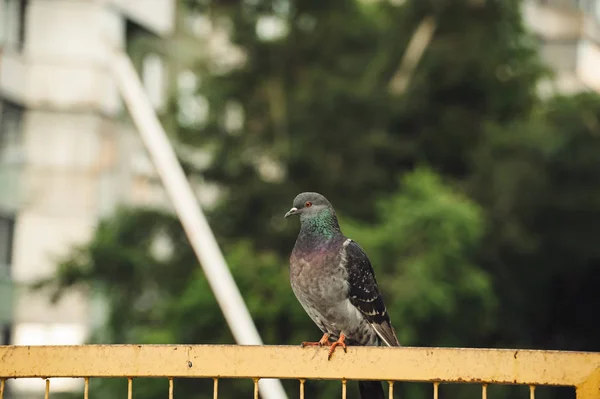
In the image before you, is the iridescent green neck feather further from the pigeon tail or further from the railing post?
the railing post

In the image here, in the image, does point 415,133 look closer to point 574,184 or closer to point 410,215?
point 574,184

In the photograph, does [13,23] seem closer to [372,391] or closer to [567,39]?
[372,391]

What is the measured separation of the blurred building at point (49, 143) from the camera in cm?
2398

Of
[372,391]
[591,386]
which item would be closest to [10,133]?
[372,391]

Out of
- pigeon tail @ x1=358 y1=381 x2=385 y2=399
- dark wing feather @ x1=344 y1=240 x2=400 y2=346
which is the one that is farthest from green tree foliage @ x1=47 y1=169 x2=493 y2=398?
pigeon tail @ x1=358 y1=381 x2=385 y2=399

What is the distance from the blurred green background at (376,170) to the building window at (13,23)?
10.7ft

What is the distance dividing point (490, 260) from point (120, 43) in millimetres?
7713

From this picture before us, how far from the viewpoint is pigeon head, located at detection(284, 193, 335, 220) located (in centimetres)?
705

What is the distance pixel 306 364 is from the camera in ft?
16.5

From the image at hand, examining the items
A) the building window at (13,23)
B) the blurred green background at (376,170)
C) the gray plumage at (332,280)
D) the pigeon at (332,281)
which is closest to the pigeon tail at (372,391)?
the pigeon at (332,281)

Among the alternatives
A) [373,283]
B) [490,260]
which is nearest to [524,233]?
[490,260]

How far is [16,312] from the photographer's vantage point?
2389 centimetres

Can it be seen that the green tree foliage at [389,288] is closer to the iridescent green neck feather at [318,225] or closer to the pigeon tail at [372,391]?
the iridescent green neck feather at [318,225]

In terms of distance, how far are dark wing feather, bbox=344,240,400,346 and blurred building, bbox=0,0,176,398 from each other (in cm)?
1679
